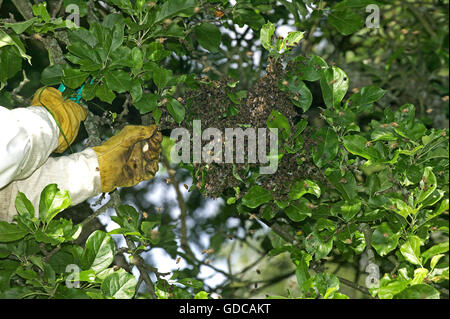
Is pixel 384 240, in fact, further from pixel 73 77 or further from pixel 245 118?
pixel 73 77

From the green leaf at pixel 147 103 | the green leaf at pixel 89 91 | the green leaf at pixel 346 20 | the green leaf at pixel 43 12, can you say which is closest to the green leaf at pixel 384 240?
the green leaf at pixel 346 20

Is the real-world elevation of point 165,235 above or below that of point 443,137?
below

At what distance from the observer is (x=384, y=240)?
123cm

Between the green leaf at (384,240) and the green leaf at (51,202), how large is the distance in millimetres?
673

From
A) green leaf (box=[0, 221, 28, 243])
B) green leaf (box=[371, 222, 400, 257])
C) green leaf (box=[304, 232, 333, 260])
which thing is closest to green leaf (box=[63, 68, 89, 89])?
Answer: green leaf (box=[0, 221, 28, 243])

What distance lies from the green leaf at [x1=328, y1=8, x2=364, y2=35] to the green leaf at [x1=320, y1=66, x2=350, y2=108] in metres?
0.15

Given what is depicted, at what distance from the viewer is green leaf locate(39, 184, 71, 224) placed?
1.09 meters

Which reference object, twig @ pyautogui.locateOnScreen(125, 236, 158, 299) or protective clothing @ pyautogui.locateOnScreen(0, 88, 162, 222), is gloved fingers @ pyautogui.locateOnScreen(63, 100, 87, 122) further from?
twig @ pyautogui.locateOnScreen(125, 236, 158, 299)

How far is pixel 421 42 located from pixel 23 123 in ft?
6.16

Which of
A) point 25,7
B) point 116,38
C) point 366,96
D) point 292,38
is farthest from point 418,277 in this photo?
point 25,7

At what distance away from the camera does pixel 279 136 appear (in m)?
1.21

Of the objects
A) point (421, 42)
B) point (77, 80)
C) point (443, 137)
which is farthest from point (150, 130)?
point (421, 42)
